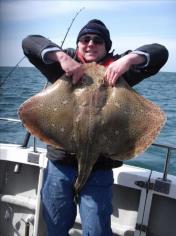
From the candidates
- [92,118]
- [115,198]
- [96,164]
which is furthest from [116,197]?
[92,118]

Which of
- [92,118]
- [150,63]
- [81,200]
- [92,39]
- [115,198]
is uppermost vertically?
[92,39]

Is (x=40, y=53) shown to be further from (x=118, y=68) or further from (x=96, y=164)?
(x=96, y=164)

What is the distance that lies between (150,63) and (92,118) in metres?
0.73

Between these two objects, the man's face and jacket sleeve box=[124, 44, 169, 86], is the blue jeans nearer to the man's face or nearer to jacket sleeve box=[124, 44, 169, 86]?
jacket sleeve box=[124, 44, 169, 86]

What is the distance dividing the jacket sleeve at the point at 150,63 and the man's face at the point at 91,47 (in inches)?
12.9

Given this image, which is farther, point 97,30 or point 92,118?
point 97,30

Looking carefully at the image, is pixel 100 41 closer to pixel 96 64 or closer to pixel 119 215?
pixel 96 64

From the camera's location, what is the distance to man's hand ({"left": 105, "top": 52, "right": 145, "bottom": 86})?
3.10 meters

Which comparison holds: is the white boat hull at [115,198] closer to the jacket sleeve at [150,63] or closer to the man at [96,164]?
the man at [96,164]

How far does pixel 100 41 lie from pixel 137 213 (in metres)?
2.14

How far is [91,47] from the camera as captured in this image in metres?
3.45

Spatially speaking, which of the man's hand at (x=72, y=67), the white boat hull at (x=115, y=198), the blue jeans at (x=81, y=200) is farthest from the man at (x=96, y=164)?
the white boat hull at (x=115, y=198)

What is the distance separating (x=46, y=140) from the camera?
3342 millimetres

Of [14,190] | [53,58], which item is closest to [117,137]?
[53,58]
